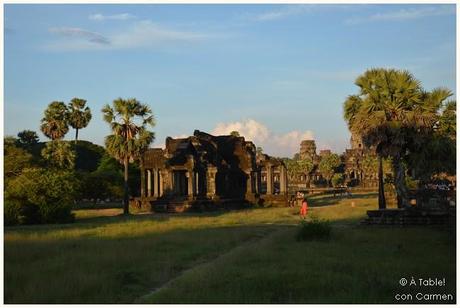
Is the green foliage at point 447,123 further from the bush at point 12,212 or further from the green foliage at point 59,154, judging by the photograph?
the green foliage at point 59,154

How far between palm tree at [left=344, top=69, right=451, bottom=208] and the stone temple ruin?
69.4 ft

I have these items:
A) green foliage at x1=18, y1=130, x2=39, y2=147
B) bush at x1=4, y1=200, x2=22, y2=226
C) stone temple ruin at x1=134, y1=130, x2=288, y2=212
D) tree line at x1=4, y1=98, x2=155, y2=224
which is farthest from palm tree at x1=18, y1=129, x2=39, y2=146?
bush at x1=4, y1=200, x2=22, y2=226

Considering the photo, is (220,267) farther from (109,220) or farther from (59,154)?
(59,154)

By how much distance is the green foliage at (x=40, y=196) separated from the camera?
3288 centimetres

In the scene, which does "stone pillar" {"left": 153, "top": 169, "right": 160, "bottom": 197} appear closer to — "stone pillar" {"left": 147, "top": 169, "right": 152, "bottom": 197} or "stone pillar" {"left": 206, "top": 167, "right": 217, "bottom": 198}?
"stone pillar" {"left": 147, "top": 169, "right": 152, "bottom": 197}

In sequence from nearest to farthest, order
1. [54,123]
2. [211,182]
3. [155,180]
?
1. [155,180]
2. [211,182]
3. [54,123]

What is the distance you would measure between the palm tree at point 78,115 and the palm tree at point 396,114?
53111mm

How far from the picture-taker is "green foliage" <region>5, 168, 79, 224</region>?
3288 cm

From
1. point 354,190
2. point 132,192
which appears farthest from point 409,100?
point 354,190

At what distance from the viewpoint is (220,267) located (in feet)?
49.8

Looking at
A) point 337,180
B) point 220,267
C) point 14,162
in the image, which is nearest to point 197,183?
point 14,162

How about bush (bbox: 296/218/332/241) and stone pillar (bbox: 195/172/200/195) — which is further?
stone pillar (bbox: 195/172/200/195)

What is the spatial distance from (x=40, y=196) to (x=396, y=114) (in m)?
20.7

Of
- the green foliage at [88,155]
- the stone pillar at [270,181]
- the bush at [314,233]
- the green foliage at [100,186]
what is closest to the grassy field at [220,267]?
the bush at [314,233]
